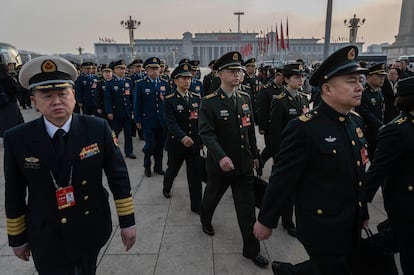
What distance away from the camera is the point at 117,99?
769 centimetres

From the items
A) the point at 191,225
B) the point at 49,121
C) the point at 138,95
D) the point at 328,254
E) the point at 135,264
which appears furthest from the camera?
the point at 138,95

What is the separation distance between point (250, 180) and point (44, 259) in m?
2.17

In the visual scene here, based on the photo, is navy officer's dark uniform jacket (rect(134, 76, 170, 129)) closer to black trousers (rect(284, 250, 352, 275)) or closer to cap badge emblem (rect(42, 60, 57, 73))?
cap badge emblem (rect(42, 60, 57, 73))

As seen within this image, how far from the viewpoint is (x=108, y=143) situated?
2.13 m

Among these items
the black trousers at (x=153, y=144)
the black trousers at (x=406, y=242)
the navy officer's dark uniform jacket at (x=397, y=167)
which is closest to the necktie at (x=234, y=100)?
the navy officer's dark uniform jacket at (x=397, y=167)

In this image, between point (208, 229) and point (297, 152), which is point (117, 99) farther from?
point (297, 152)

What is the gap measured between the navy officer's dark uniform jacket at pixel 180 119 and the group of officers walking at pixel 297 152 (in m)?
0.02

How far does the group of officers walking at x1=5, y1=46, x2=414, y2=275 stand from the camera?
6.76ft

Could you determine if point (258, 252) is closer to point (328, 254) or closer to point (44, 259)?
point (328, 254)

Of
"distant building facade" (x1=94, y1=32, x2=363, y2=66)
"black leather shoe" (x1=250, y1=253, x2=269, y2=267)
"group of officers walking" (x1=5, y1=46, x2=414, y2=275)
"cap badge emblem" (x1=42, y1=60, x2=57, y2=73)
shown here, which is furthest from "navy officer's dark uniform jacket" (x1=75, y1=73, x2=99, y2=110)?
"distant building facade" (x1=94, y1=32, x2=363, y2=66)

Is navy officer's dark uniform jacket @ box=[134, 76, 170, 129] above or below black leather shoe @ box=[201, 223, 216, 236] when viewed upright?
above

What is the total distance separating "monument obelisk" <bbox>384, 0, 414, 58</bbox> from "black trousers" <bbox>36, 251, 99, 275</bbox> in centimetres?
5513

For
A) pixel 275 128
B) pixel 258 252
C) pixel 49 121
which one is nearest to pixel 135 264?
pixel 258 252

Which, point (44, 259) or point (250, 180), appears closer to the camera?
point (44, 259)
